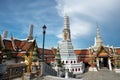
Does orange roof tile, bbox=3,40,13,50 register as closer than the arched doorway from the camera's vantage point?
Yes

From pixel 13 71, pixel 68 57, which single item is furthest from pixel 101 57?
pixel 13 71

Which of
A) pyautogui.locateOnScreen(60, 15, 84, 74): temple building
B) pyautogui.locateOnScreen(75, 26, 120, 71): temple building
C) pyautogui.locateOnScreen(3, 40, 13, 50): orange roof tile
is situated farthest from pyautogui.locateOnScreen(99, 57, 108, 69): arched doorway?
pyautogui.locateOnScreen(3, 40, 13, 50): orange roof tile

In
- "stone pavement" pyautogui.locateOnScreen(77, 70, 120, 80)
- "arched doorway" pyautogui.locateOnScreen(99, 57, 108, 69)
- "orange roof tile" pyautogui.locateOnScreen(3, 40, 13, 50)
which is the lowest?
"stone pavement" pyautogui.locateOnScreen(77, 70, 120, 80)

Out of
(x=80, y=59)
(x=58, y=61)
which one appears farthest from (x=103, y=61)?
(x=58, y=61)

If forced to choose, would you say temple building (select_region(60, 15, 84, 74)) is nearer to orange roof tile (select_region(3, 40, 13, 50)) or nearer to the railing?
orange roof tile (select_region(3, 40, 13, 50))

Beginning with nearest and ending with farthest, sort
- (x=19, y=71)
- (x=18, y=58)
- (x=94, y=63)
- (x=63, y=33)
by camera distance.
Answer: (x=19, y=71)
(x=18, y=58)
(x=94, y=63)
(x=63, y=33)

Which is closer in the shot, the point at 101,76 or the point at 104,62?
the point at 101,76

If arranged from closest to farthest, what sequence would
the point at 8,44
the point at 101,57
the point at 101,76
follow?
the point at 101,76 < the point at 8,44 < the point at 101,57

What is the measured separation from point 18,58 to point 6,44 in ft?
12.3

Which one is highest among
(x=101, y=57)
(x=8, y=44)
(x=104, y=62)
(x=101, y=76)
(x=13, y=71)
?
(x=8, y=44)

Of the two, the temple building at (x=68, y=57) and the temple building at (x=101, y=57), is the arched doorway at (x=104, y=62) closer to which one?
the temple building at (x=101, y=57)

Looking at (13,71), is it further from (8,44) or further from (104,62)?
(104,62)

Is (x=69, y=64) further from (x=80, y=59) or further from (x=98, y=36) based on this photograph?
(x=98, y=36)

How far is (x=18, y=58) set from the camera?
25.4 meters
